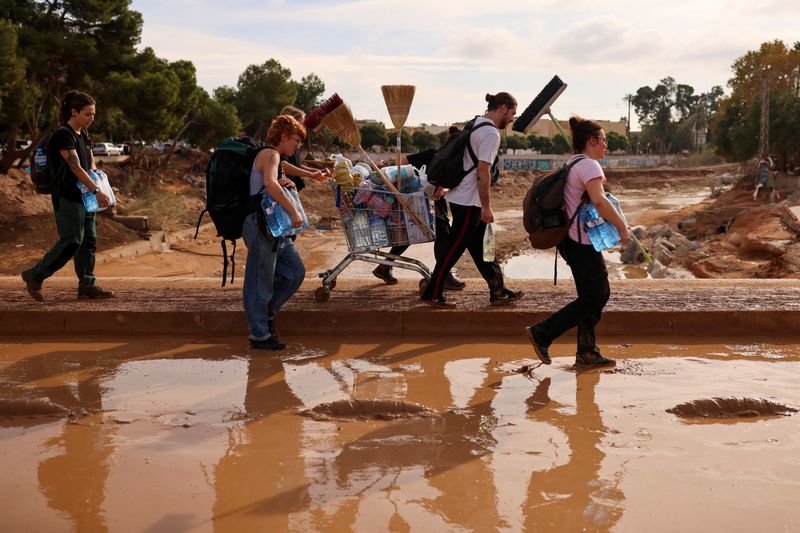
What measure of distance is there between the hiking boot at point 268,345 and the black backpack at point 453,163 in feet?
5.96

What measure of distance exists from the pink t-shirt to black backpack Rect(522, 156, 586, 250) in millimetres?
33

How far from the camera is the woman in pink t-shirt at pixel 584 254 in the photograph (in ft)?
19.6

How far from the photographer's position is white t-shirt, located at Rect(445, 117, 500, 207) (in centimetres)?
734

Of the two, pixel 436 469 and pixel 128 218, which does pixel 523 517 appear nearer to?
pixel 436 469

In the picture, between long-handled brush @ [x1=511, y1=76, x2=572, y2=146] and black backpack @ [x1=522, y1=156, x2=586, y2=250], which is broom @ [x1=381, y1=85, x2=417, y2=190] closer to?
long-handled brush @ [x1=511, y1=76, x2=572, y2=146]

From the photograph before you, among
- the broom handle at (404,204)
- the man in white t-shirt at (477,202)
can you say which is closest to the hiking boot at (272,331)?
the man in white t-shirt at (477,202)

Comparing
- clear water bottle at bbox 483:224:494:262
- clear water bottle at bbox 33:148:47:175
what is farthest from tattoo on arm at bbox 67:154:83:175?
clear water bottle at bbox 483:224:494:262

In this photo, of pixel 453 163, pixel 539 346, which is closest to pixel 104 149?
pixel 453 163

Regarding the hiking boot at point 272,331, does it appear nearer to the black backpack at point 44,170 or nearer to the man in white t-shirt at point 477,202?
the man in white t-shirt at point 477,202

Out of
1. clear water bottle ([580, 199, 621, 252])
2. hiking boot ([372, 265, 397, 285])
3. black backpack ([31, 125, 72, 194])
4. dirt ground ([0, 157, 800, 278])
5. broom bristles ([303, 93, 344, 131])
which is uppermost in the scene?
broom bristles ([303, 93, 344, 131])

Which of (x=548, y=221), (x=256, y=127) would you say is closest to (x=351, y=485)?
(x=548, y=221)

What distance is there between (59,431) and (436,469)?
2169mm

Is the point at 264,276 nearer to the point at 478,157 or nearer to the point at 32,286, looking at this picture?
the point at 478,157

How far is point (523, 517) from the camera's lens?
12.7 feet
